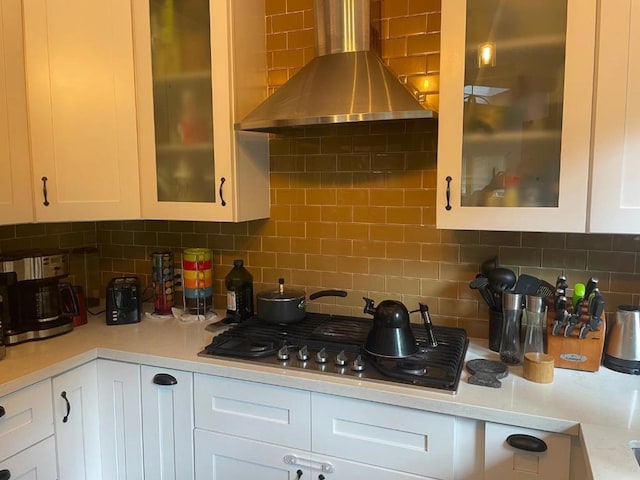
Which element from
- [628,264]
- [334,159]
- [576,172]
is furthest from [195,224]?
[628,264]

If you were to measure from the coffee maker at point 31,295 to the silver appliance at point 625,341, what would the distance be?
211 centimetres

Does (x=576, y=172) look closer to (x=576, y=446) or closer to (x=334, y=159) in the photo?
(x=576, y=446)

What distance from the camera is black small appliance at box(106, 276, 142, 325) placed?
225 cm

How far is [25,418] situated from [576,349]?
1863 mm

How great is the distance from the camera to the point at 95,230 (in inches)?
107

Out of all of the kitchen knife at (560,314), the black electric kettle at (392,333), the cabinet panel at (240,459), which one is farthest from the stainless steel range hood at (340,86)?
the cabinet panel at (240,459)

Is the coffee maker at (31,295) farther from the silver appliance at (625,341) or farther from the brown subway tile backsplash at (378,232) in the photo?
the silver appliance at (625,341)

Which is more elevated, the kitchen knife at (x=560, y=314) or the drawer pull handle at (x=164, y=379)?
the kitchen knife at (x=560, y=314)

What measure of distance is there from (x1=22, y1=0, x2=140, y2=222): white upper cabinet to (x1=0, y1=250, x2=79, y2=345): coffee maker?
0.18 m

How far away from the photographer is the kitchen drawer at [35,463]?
166cm

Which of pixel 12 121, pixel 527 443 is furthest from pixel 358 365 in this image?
pixel 12 121

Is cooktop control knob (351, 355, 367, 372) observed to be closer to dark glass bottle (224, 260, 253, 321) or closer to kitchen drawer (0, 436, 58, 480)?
dark glass bottle (224, 260, 253, 321)

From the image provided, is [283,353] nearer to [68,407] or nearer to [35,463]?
[68,407]

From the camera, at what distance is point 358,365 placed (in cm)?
167
